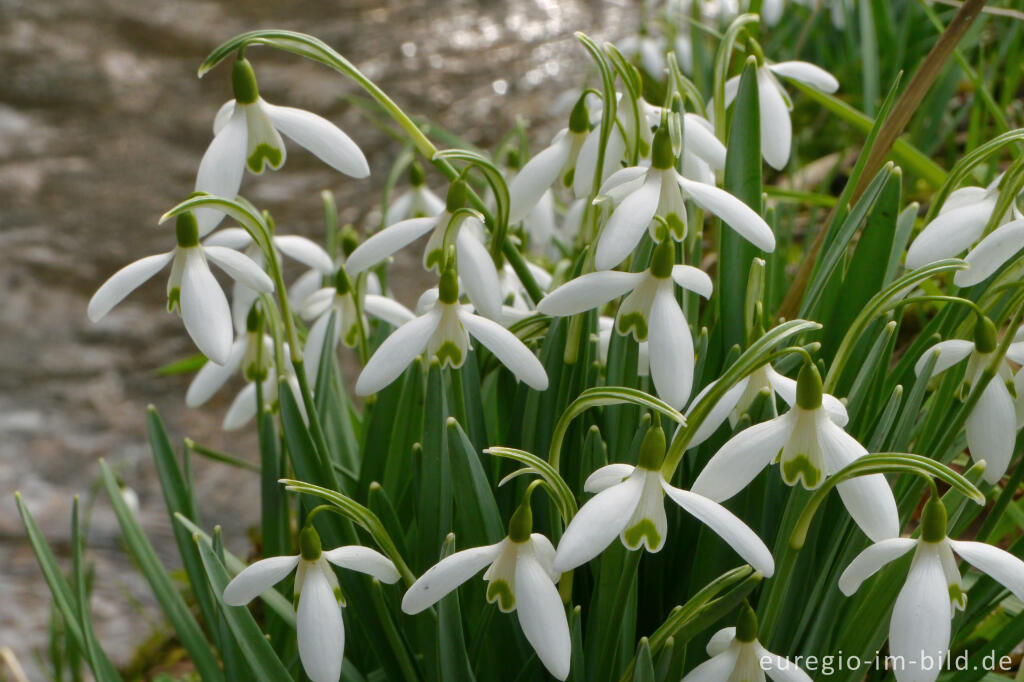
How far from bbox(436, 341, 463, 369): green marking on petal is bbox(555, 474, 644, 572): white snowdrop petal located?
0.82ft

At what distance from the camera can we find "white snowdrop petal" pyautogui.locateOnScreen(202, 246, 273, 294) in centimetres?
102

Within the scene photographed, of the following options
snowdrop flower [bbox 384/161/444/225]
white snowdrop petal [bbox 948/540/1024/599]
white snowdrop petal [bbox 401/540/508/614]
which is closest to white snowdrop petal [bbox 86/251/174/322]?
white snowdrop petal [bbox 401/540/508/614]

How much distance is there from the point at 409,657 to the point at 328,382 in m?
0.35

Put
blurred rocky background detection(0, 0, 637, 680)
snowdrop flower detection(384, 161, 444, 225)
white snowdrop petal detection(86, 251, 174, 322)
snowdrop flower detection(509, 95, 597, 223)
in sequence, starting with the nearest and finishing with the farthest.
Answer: white snowdrop petal detection(86, 251, 174, 322) < snowdrop flower detection(509, 95, 597, 223) < snowdrop flower detection(384, 161, 444, 225) < blurred rocky background detection(0, 0, 637, 680)

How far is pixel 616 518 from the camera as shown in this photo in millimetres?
785

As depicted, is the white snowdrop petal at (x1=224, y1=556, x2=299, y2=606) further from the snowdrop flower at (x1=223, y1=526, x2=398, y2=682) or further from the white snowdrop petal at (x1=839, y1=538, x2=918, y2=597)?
the white snowdrop petal at (x1=839, y1=538, x2=918, y2=597)

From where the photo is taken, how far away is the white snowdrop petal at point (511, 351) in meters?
0.96

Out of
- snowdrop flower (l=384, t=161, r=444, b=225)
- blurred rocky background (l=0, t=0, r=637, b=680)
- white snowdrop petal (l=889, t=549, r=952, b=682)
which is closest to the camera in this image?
white snowdrop petal (l=889, t=549, r=952, b=682)

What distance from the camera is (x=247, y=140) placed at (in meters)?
1.02

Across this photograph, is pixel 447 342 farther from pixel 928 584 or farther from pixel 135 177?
pixel 135 177

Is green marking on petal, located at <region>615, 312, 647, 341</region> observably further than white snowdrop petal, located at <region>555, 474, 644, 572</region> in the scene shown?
Yes

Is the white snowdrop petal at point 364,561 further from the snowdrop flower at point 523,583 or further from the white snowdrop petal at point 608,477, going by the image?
the white snowdrop petal at point 608,477

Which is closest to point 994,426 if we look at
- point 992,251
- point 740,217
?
point 992,251

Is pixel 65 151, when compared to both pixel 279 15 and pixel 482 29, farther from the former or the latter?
pixel 482 29
